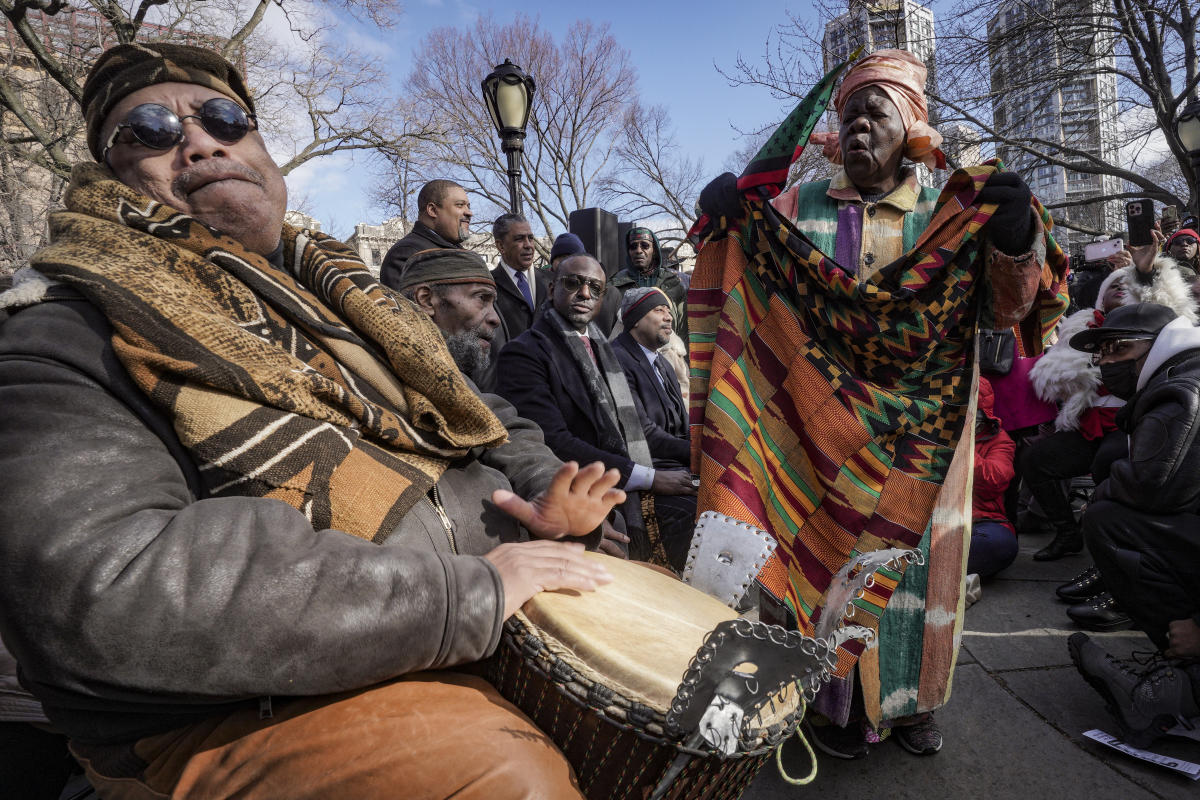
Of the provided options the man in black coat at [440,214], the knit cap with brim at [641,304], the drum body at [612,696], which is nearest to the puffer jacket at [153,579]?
the drum body at [612,696]

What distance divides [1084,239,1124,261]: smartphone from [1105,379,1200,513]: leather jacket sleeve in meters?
5.31

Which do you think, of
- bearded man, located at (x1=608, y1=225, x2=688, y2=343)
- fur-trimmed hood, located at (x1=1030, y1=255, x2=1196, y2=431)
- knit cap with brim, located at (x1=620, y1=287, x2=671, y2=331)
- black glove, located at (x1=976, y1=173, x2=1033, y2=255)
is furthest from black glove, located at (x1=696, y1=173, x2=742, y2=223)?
bearded man, located at (x1=608, y1=225, x2=688, y2=343)

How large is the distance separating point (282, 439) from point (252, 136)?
3.27ft

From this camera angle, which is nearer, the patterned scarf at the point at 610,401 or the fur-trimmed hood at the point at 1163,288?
the patterned scarf at the point at 610,401

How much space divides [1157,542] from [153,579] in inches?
147

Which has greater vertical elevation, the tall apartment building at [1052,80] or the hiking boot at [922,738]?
the tall apartment building at [1052,80]

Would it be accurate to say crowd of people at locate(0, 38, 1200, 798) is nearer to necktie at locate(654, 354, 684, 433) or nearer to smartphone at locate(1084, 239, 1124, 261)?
necktie at locate(654, 354, 684, 433)

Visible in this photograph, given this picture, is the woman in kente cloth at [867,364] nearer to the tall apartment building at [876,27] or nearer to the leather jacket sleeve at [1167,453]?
the leather jacket sleeve at [1167,453]

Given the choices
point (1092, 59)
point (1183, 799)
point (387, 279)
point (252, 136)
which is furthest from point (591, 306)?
point (1092, 59)

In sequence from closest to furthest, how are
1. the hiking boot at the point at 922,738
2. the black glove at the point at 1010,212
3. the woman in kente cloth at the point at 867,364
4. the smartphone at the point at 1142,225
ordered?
the black glove at the point at 1010,212 → the woman in kente cloth at the point at 867,364 → the hiking boot at the point at 922,738 → the smartphone at the point at 1142,225

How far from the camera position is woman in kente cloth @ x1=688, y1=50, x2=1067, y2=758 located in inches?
90.7

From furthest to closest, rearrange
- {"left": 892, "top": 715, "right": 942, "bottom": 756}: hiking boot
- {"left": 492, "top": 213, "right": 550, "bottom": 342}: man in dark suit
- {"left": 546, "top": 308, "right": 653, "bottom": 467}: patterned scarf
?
{"left": 492, "top": 213, "right": 550, "bottom": 342}: man in dark suit < {"left": 546, "top": 308, "right": 653, "bottom": 467}: patterned scarf < {"left": 892, "top": 715, "right": 942, "bottom": 756}: hiking boot

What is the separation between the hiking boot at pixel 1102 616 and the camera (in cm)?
364

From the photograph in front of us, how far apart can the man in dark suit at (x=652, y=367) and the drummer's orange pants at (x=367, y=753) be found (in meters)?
2.88
